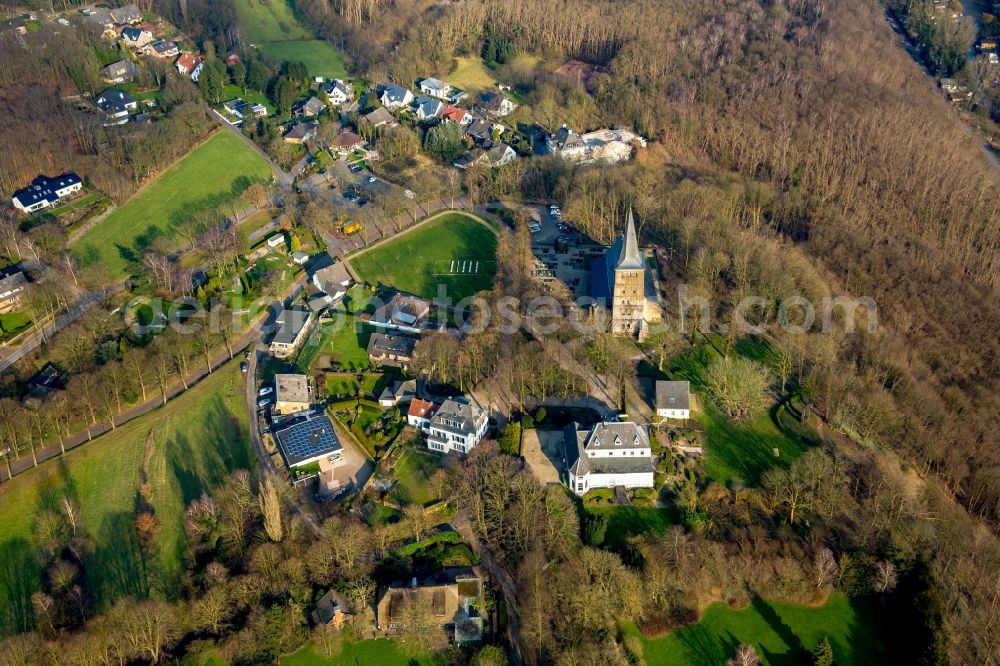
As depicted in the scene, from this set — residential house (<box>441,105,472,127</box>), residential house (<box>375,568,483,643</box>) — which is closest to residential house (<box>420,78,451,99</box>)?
residential house (<box>441,105,472,127</box>)

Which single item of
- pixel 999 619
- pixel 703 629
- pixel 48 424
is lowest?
pixel 48 424

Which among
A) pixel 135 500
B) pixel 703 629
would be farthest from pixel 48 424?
pixel 703 629

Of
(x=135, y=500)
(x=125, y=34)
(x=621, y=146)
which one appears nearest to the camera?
(x=135, y=500)

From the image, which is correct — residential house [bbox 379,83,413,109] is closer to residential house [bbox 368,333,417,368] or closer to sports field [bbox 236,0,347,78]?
sports field [bbox 236,0,347,78]

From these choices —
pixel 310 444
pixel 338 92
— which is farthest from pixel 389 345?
pixel 338 92

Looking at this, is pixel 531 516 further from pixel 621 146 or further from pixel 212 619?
pixel 621 146

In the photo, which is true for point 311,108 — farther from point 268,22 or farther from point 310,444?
point 310,444

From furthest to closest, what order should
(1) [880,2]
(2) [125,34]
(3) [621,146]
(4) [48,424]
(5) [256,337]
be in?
(1) [880,2] → (2) [125,34] → (3) [621,146] → (5) [256,337] → (4) [48,424]

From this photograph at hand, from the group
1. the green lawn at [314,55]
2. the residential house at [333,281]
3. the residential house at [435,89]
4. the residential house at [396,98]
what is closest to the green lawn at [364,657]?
the residential house at [333,281]
